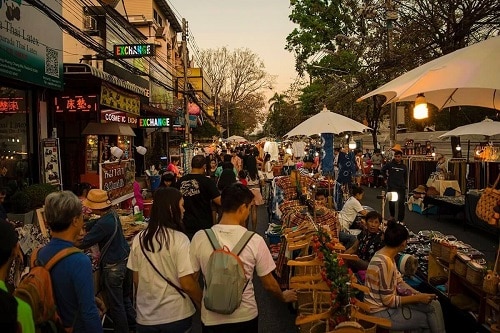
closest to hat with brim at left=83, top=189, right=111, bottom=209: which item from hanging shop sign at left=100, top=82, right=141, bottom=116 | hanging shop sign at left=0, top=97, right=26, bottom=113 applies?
hanging shop sign at left=0, top=97, right=26, bottom=113

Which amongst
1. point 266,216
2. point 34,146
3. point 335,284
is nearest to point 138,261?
point 335,284

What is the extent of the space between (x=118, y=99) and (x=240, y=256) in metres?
13.6

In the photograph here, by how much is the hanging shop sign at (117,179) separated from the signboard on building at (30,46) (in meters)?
2.80

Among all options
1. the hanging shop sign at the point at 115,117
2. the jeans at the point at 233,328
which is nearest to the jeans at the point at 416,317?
the jeans at the point at 233,328

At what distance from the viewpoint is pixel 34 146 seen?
41.2 feet

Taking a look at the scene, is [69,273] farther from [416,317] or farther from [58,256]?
[416,317]

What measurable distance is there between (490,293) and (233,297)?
2.90m

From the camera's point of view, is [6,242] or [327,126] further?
[327,126]

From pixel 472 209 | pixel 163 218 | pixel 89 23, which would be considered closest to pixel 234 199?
pixel 163 218

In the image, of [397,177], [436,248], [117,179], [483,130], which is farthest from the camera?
[483,130]

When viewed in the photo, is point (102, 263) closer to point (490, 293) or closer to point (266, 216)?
point (490, 293)

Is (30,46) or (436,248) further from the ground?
(30,46)

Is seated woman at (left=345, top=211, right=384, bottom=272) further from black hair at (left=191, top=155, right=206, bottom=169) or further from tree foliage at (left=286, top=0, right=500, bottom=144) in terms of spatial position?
tree foliage at (left=286, top=0, right=500, bottom=144)

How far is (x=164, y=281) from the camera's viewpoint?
346cm
